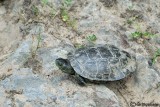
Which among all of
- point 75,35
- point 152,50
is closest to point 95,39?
point 75,35

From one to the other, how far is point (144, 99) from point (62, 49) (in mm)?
1498

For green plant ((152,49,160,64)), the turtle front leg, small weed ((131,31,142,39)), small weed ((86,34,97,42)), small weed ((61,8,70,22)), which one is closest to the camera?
the turtle front leg

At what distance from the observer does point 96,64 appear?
201 inches

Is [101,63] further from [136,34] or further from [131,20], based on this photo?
[131,20]

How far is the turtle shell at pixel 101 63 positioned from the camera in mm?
5066

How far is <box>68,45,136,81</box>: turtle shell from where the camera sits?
507 centimetres

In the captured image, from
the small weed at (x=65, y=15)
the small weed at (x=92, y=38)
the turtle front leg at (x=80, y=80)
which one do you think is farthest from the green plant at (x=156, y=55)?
the small weed at (x=65, y=15)

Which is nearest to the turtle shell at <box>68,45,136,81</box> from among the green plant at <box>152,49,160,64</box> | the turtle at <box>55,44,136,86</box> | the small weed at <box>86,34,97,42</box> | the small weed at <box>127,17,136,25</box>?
the turtle at <box>55,44,136,86</box>

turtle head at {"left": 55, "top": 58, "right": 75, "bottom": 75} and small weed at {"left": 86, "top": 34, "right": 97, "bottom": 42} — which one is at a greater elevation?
small weed at {"left": 86, "top": 34, "right": 97, "bottom": 42}

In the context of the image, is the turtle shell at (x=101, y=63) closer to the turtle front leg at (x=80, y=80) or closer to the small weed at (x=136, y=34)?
the turtle front leg at (x=80, y=80)

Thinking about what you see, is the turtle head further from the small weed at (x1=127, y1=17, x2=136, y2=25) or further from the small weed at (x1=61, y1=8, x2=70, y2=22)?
the small weed at (x1=127, y1=17, x2=136, y2=25)

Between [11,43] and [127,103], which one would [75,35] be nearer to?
[11,43]

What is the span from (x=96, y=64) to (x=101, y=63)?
74mm

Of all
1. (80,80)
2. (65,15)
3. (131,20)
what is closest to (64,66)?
(80,80)
